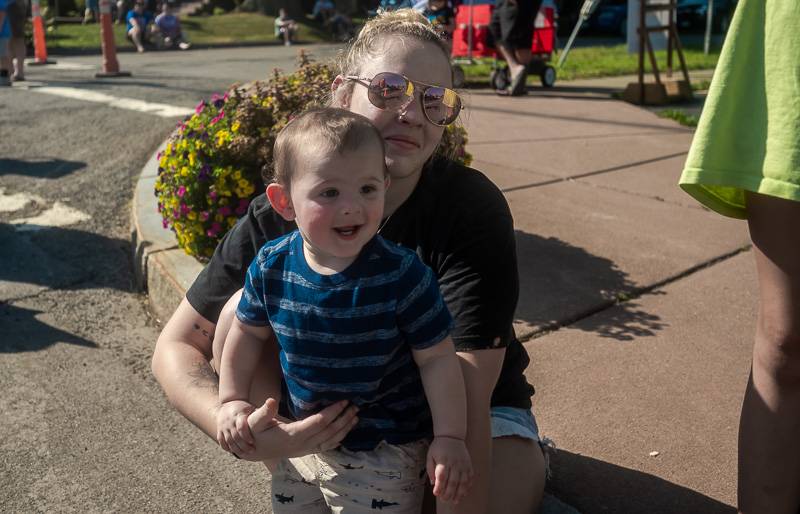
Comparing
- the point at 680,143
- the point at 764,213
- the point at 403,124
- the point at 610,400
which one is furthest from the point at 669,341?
the point at 680,143

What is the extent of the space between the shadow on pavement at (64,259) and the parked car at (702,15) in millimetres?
21473

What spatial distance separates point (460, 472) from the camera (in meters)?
1.83

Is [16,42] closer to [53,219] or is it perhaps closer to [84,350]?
[53,219]

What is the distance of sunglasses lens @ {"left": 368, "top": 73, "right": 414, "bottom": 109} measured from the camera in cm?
210

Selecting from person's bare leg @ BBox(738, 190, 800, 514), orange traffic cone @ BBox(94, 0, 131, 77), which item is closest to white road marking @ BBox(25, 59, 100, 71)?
orange traffic cone @ BBox(94, 0, 131, 77)

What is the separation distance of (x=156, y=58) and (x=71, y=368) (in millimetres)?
14897

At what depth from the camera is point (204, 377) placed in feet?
7.30

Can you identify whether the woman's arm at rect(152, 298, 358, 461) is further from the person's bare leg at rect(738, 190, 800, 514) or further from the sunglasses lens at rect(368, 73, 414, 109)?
the person's bare leg at rect(738, 190, 800, 514)

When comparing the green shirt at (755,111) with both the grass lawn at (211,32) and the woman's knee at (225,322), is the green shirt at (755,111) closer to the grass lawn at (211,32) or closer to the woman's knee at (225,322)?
the woman's knee at (225,322)

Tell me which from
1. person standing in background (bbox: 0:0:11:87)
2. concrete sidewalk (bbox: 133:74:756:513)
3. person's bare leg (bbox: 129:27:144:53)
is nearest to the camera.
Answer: concrete sidewalk (bbox: 133:74:756:513)

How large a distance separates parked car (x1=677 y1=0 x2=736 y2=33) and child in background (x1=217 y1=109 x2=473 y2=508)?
23.8 metres

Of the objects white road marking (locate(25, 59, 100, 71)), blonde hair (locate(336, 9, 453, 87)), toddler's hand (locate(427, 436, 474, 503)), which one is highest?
blonde hair (locate(336, 9, 453, 87))

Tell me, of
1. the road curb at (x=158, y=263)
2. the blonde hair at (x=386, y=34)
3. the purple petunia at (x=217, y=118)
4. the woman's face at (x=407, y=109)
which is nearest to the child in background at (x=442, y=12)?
the road curb at (x=158, y=263)

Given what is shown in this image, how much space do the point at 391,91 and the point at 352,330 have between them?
620 mm
